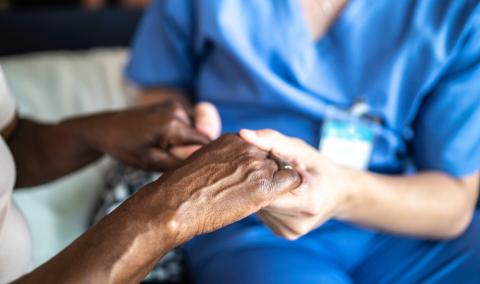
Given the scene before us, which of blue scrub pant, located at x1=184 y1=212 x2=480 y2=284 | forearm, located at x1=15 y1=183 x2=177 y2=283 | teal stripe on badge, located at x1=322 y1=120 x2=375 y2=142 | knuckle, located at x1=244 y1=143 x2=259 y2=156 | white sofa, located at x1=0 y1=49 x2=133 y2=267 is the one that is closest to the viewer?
forearm, located at x1=15 y1=183 x2=177 y2=283

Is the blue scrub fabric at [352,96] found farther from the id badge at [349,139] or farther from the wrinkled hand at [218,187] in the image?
the wrinkled hand at [218,187]

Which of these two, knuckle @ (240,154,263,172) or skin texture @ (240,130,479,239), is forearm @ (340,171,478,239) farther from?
knuckle @ (240,154,263,172)

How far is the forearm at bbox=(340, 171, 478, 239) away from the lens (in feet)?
2.21

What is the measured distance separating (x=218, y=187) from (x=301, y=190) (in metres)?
0.10

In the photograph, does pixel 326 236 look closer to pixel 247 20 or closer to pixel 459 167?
pixel 459 167

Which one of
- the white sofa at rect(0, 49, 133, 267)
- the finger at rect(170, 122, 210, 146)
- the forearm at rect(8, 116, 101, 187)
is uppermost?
the finger at rect(170, 122, 210, 146)

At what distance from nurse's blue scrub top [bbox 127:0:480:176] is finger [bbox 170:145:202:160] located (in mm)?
167

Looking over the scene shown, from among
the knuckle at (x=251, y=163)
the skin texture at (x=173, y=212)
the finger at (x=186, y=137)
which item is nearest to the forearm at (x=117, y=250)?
the skin texture at (x=173, y=212)

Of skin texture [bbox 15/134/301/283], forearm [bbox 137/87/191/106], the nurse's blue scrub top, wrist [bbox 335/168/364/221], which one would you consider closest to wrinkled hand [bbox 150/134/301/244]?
skin texture [bbox 15/134/301/283]

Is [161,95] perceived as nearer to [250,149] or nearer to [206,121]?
[206,121]

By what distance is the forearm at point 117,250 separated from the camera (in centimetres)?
43

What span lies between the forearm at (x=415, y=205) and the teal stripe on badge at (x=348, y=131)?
9cm

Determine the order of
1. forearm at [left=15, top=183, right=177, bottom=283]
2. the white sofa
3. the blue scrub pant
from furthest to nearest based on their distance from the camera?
the white sofa < the blue scrub pant < forearm at [left=15, top=183, right=177, bottom=283]

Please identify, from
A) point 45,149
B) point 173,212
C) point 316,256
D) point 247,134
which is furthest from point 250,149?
point 45,149
